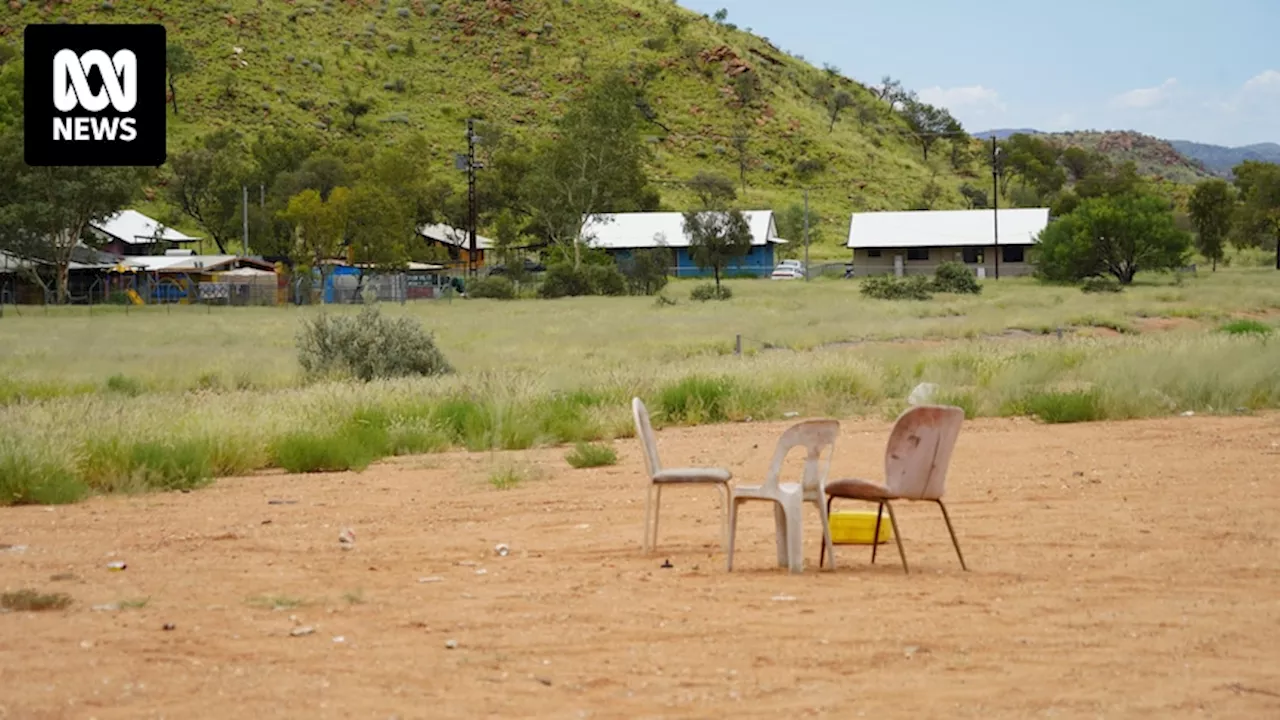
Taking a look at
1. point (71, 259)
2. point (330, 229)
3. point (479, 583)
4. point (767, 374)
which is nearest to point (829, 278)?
point (330, 229)

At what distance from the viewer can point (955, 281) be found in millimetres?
71250

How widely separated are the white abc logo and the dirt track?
568cm

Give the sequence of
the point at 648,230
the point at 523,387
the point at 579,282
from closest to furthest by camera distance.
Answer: the point at 523,387 → the point at 579,282 → the point at 648,230

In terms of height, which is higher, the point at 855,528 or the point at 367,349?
the point at 367,349

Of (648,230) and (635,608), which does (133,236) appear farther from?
(635,608)

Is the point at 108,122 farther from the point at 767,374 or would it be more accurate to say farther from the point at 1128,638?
the point at 1128,638

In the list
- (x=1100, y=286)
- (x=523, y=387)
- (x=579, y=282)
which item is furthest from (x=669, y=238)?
(x=523, y=387)

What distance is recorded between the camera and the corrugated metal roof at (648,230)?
91.7m

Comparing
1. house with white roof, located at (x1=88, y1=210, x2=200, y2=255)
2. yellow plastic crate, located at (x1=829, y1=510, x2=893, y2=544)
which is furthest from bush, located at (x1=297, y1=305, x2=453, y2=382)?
house with white roof, located at (x1=88, y1=210, x2=200, y2=255)

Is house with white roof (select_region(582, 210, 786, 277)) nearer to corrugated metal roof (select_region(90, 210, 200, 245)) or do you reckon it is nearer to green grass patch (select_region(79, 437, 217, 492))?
corrugated metal roof (select_region(90, 210, 200, 245))

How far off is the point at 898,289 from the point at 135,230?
43.5 metres

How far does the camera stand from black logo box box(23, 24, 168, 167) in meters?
17.2

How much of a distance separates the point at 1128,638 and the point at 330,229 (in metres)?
64.8

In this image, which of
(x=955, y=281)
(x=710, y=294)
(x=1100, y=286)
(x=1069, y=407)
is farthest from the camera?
(x=955, y=281)
